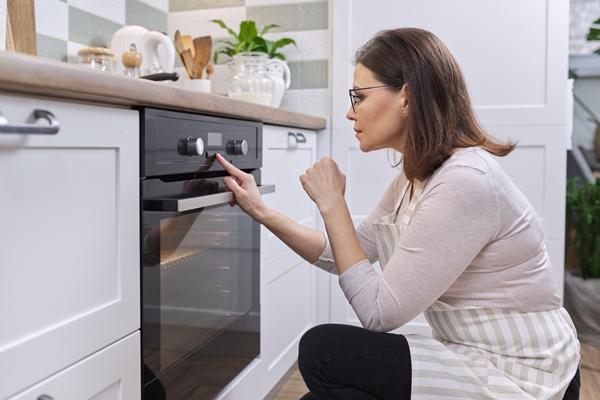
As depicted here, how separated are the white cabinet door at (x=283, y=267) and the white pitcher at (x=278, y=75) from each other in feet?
0.69

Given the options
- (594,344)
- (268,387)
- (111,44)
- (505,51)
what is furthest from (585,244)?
(111,44)

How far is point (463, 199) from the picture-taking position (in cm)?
112

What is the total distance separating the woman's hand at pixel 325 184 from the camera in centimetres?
131

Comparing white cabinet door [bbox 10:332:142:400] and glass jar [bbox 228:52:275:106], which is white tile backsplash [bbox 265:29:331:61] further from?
white cabinet door [bbox 10:332:142:400]

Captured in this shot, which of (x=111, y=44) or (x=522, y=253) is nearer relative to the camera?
(x=522, y=253)

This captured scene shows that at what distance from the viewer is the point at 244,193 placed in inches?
55.2

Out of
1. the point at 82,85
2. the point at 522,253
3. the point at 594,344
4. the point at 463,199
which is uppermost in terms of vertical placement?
the point at 82,85

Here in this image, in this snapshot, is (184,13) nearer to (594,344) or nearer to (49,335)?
(49,335)

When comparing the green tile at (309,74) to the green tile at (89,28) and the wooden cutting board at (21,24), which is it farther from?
the wooden cutting board at (21,24)

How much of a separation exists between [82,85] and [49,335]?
0.36 metres

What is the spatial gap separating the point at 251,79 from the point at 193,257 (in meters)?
1.16

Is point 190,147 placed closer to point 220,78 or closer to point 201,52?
point 201,52

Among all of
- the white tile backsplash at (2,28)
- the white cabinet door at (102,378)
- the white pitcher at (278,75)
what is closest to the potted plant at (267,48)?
the white pitcher at (278,75)

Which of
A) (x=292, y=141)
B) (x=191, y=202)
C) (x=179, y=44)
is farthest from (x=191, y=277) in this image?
(x=179, y=44)
